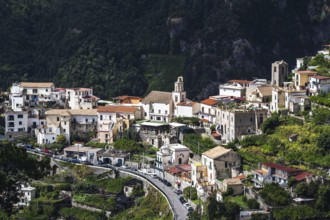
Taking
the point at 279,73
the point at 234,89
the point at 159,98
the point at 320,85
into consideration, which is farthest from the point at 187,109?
the point at 320,85

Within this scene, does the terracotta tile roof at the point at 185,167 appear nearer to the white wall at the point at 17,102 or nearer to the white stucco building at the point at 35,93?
the white wall at the point at 17,102

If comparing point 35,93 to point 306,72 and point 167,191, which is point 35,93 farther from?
point 306,72

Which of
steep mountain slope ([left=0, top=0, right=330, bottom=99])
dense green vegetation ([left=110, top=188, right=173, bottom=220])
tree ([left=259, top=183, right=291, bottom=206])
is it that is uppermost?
steep mountain slope ([left=0, top=0, right=330, bottom=99])

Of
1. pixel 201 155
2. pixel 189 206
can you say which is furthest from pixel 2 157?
pixel 201 155

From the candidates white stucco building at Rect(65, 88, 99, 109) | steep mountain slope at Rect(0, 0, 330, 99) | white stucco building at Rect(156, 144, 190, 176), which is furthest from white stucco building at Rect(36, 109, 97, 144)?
steep mountain slope at Rect(0, 0, 330, 99)

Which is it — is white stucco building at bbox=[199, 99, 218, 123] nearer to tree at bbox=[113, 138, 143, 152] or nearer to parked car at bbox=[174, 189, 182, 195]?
tree at bbox=[113, 138, 143, 152]

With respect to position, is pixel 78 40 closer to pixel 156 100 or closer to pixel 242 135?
pixel 156 100

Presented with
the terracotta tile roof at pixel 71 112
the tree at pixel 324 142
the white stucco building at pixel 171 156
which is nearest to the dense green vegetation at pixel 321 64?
the tree at pixel 324 142
